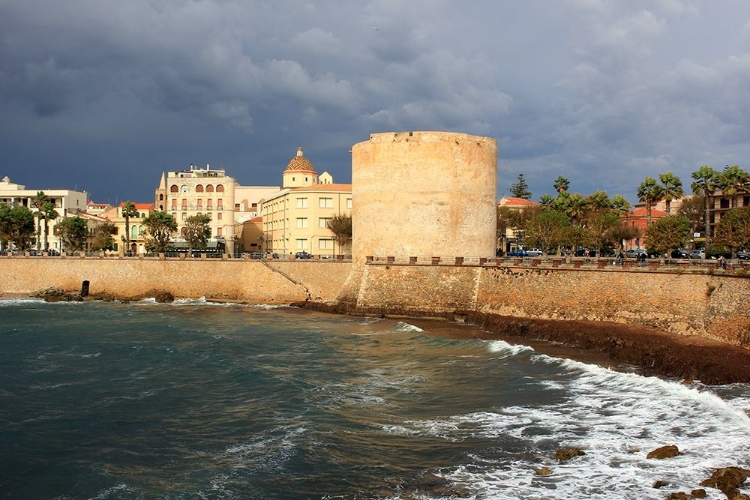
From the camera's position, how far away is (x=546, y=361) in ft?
66.5

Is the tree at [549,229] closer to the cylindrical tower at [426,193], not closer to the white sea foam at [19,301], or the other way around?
the cylindrical tower at [426,193]

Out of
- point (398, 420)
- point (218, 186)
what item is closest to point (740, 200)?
point (218, 186)

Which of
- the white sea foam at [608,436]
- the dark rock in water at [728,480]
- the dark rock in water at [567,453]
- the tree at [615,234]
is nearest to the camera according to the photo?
the dark rock in water at [728,480]

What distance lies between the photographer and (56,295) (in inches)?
1633

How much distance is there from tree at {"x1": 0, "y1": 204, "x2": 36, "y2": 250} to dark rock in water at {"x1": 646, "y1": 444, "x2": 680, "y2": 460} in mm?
51770

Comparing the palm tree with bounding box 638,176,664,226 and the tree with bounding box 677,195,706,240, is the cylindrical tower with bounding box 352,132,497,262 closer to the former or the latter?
the palm tree with bounding box 638,176,664,226

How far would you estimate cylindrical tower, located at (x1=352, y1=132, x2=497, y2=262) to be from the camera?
3356 centimetres

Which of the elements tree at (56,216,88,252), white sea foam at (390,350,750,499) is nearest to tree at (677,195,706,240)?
tree at (56,216,88,252)

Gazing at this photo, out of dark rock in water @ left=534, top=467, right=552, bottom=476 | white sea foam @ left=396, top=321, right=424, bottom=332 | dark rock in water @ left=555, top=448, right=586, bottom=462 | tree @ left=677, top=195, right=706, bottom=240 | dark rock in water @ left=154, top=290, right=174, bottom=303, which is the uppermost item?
tree @ left=677, top=195, right=706, bottom=240

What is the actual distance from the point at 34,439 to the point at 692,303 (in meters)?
19.0

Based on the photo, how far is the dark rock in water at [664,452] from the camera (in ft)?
38.8

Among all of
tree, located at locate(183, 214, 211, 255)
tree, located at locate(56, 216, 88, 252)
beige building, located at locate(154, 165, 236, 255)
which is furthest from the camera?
beige building, located at locate(154, 165, 236, 255)

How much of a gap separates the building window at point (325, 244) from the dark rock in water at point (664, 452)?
41640 mm

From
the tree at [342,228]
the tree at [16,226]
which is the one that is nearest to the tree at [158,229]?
the tree at [16,226]
